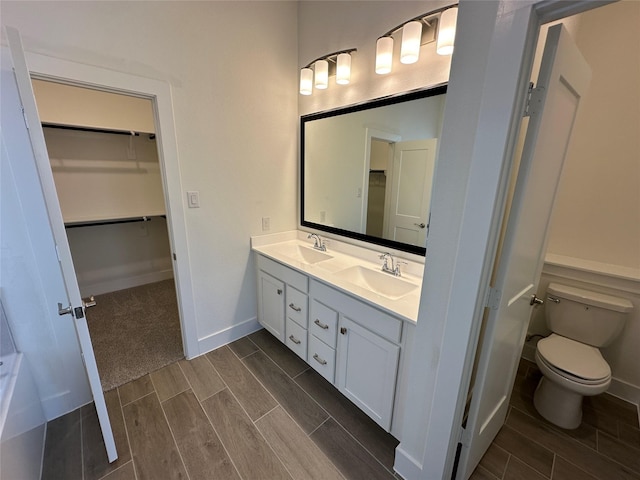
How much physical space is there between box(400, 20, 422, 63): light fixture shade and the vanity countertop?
117cm

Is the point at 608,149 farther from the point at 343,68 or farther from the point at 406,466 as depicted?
the point at 406,466

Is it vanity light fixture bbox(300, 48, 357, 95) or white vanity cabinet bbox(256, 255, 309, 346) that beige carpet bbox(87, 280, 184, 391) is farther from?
vanity light fixture bbox(300, 48, 357, 95)

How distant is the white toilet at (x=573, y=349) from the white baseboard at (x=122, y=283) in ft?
13.1

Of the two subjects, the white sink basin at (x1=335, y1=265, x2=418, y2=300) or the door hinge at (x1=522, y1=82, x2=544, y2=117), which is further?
the white sink basin at (x1=335, y1=265, x2=418, y2=300)

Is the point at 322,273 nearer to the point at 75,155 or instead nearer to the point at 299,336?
the point at 299,336

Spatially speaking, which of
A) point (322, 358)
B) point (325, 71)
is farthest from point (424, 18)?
point (322, 358)

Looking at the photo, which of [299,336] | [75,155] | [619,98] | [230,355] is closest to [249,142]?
[299,336]

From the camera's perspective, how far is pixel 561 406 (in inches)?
63.6

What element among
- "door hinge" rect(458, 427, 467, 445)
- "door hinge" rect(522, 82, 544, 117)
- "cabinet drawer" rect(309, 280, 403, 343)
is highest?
"door hinge" rect(522, 82, 544, 117)

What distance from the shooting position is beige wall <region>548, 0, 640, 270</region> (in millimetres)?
→ 1666

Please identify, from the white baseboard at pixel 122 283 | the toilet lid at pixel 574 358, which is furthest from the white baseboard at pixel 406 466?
the white baseboard at pixel 122 283

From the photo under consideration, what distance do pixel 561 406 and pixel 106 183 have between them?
4398 millimetres

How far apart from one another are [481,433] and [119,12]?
113 inches

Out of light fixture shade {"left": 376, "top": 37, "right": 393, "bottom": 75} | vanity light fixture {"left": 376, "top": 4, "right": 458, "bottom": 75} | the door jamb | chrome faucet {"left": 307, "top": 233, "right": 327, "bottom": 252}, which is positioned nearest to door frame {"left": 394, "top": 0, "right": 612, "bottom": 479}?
the door jamb
